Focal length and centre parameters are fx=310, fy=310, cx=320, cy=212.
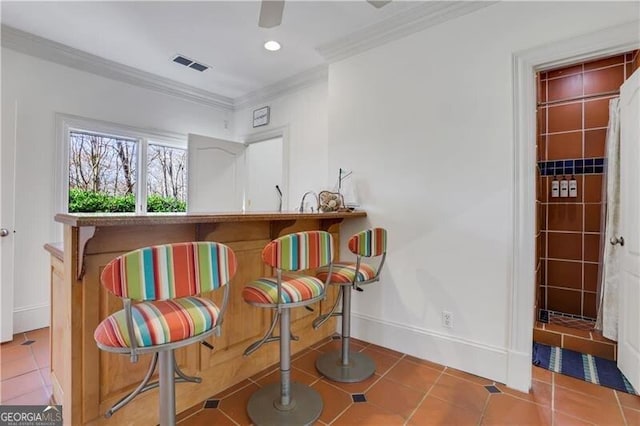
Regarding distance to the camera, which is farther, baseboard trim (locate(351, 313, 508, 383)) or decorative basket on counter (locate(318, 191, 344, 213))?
decorative basket on counter (locate(318, 191, 344, 213))

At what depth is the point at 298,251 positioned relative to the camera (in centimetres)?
156

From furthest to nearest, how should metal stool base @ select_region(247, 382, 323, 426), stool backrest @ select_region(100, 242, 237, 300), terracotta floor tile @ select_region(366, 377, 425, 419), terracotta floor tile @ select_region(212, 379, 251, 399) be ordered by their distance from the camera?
1. terracotta floor tile @ select_region(212, 379, 251, 399)
2. terracotta floor tile @ select_region(366, 377, 425, 419)
3. metal stool base @ select_region(247, 382, 323, 426)
4. stool backrest @ select_region(100, 242, 237, 300)

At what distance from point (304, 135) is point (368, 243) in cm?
210

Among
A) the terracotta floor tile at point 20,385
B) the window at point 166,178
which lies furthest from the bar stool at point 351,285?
the window at point 166,178

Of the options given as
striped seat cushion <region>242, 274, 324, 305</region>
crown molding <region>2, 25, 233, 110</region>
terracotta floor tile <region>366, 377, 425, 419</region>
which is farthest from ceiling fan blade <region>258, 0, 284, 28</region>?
crown molding <region>2, 25, 233, 110</region>

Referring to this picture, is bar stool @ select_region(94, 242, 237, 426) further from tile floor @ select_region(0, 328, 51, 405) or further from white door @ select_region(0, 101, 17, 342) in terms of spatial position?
white door @ select_region(0, 101, 17, 342)

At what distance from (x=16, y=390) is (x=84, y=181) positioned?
2.24 meters

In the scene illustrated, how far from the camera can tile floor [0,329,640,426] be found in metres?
1.72

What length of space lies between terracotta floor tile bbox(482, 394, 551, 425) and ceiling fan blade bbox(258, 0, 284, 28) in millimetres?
2551

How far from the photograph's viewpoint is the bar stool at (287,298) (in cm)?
154

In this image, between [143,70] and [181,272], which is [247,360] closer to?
[181,272]

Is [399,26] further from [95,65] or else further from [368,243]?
[95,65]

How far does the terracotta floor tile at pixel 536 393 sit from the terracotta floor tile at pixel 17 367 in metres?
3.29

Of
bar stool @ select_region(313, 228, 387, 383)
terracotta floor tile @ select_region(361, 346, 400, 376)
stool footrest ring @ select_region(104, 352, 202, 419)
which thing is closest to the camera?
stool footrest ring @ select_region(104, 352, 202, 419)
